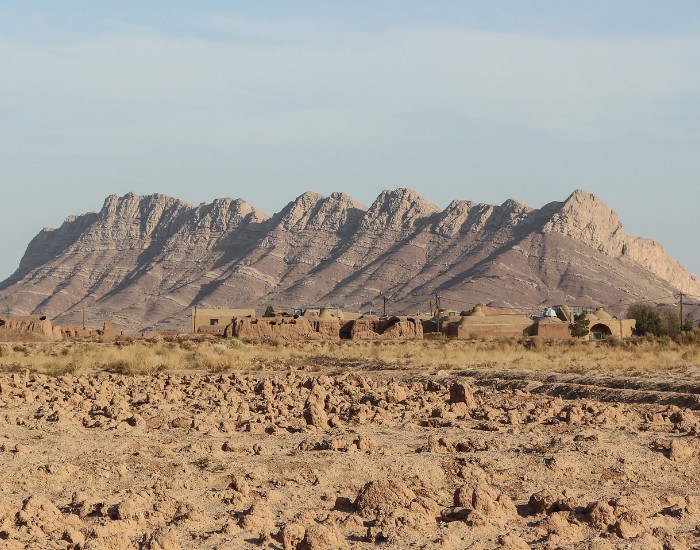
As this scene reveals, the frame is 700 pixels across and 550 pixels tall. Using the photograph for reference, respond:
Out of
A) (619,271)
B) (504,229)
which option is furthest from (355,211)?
(619,271)

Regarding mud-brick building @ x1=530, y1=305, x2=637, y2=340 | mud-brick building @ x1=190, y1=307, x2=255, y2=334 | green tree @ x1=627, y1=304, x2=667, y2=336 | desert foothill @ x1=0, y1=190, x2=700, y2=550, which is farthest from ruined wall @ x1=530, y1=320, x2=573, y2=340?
desert foothill @ x1=0, y1=190, x2=700, y2=550

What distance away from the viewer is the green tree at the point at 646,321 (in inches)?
2923

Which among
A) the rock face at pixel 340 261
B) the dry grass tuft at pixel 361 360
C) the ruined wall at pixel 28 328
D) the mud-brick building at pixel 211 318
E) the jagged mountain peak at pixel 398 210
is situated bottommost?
the dry grass tuft at pixel 361 360

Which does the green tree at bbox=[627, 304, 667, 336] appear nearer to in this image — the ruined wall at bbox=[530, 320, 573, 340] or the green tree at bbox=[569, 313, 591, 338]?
the green tree at bbox=[569, 313, 591, 338]

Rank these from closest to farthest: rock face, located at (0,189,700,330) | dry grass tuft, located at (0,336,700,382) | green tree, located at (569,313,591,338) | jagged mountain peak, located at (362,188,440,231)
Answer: dry grass tuft, located at (0,336,700,382), green tree, located at (569,313,591,338), rock face, located at (0,189,700,330), jagged mountain peak, located at (362,188,440,231)

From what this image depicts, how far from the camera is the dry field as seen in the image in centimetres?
763

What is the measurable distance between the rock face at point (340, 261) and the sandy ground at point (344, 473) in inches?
4396

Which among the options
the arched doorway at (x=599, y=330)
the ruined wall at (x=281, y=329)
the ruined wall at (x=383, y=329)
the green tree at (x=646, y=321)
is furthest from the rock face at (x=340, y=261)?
the ruined wall at (x=281, y=329)

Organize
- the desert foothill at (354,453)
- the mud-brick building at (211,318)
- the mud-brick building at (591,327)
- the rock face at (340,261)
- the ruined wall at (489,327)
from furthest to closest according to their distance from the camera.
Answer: the rock face at (340,261) → the mud-brick building at (211,318) → the mud-brick building at (591,327) → the ruined wall at (489,327) → the desert foothill at (354,453)

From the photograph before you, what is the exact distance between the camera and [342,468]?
10.4 m

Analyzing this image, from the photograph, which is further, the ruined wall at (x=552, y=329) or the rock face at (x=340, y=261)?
the rock face at (x=340, y=261)

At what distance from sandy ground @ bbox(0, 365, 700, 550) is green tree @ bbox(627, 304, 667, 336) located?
190 ft

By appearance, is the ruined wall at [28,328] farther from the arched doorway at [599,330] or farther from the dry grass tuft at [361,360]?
the arched doorway at [599,330]

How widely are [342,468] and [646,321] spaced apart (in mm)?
72592
